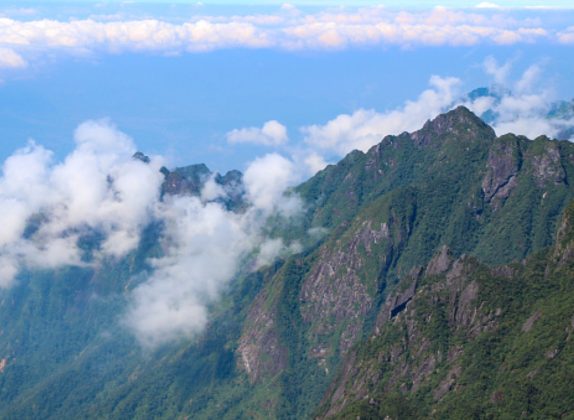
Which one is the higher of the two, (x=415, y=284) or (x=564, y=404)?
(x=415, y=284)

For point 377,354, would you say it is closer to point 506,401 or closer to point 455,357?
point 455,357

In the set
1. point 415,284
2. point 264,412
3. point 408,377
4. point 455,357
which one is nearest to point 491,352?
point 455,357

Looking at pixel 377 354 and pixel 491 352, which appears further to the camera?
pixel 377 354

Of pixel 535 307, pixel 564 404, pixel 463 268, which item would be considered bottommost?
pixel 564 404

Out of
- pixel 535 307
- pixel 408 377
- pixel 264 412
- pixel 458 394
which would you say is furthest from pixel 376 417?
pixel 264 412

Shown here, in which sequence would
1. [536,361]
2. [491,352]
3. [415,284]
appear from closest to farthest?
[536,361], [491,352], [415,284]

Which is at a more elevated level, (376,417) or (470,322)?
(470,322)

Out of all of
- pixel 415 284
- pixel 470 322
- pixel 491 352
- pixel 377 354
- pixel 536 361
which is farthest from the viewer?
pixel 415 284

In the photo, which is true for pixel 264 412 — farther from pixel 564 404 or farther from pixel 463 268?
pixel 564 404

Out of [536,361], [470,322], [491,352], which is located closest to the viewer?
[536,361]

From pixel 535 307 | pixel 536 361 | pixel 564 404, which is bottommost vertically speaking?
pixel 564 404
